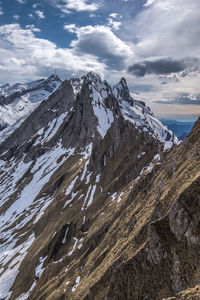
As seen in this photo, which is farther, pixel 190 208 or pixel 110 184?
pixel 110 184

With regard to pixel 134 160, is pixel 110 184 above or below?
below

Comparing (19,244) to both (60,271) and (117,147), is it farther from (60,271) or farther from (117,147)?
(117,147)

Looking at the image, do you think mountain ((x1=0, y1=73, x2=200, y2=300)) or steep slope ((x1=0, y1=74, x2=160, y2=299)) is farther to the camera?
steep slope ((x1=0, y1=74, x2=160, y2=299))

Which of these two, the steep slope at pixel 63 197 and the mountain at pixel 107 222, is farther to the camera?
the steep slope at pixel 63 197

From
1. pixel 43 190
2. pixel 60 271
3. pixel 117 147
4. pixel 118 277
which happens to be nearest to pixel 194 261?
pixel 118 277

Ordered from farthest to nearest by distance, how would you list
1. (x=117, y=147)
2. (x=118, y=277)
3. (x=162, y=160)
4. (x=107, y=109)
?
(x=107, y=109) < (x=117, y=147) < (x=162, y=160) < (x=118, y=277)

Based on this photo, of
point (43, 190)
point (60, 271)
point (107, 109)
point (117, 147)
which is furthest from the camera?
point (107, 109)

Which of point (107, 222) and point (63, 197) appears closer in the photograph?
point (107, 222)

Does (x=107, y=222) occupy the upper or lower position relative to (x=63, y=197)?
upper
